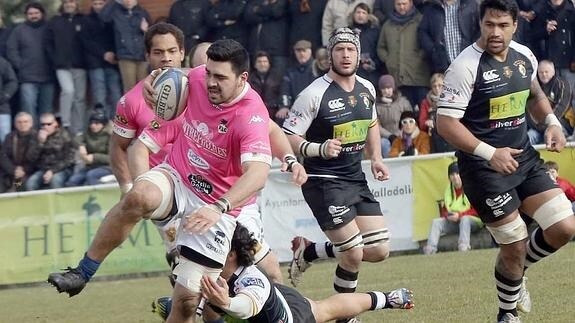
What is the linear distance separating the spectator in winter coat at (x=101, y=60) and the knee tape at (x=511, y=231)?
460 inches

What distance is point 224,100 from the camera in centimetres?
878

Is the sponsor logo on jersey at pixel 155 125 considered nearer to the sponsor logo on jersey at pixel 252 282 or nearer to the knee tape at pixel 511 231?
the sponsor logo on jersey at pixel 252 282

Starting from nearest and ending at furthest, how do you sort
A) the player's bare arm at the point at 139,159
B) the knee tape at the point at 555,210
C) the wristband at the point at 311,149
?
the knee tape at the point at 555,210
the player's bare arm at the point at 139,159
the wristband at the point at 311,149

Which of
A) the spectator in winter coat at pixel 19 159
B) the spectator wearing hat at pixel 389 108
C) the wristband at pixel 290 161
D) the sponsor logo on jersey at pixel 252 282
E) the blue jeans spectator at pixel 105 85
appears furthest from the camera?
the blue jeans spectator at pixel 105 85

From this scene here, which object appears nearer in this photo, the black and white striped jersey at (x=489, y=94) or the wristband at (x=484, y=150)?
the wristband at (x=484, y=150)

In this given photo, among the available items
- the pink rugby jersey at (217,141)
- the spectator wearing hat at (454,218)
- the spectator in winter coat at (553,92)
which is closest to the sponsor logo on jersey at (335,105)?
the pink rugby jersey at (217,141)

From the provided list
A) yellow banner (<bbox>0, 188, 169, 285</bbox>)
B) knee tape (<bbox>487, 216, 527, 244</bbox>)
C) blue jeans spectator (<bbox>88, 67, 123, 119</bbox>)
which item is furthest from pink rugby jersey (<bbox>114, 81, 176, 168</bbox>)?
blue jeans spectator (<bbox>88, 67, 123, 119</bbox>)

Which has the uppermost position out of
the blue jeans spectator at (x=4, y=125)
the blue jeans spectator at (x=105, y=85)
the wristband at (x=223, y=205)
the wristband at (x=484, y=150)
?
the wristband at (x=484, y=150)

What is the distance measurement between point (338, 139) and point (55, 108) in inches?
424

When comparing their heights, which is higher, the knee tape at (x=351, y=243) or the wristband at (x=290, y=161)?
the wristband at (x=290, y=161)

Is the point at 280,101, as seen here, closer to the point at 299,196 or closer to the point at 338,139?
the point at 299,196

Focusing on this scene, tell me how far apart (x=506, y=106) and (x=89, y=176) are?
415 inches

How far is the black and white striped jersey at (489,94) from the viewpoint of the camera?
32.2ft

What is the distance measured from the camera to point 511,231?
32.6 feet
